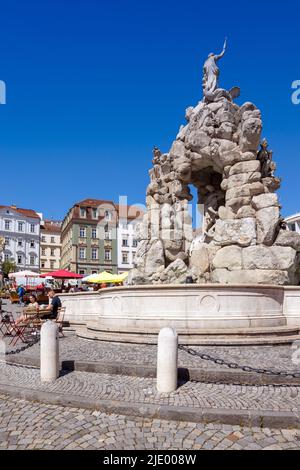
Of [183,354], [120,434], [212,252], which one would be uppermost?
[212,252]

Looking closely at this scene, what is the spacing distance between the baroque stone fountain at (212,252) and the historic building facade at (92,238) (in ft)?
159

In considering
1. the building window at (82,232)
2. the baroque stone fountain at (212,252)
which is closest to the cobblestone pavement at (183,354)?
the baroque stone fountain at (212,252)

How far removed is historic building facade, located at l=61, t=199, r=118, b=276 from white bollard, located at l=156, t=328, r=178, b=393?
58.0 m

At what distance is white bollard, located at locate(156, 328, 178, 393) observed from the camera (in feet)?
16.2

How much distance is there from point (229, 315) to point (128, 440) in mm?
4994

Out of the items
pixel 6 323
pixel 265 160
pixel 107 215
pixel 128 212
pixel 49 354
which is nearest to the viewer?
pixel 49 354

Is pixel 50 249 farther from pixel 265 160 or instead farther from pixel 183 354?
pixel 183 354

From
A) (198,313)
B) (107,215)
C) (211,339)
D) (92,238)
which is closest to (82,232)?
(92,238)

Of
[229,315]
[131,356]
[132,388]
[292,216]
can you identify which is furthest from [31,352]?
[292,216]

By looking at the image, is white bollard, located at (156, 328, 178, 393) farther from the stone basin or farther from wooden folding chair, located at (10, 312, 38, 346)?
wooden folding chair, located at (10, 312, 38, 346)

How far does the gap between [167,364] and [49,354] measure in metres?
1.92

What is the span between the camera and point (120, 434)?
3859mm

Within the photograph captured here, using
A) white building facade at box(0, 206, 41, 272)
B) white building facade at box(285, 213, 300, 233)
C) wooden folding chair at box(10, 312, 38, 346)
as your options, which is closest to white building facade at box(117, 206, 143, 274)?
white building facade at box(0, 206, 41, 272)
